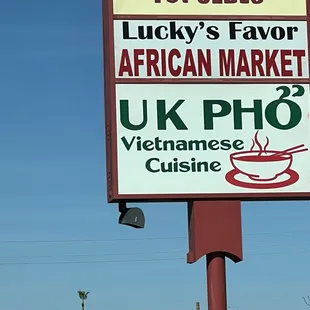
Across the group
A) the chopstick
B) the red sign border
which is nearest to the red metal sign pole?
the red sign border

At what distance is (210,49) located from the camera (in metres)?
12.7

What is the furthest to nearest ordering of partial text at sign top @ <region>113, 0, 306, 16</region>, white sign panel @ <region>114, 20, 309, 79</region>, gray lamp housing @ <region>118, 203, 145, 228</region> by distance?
partial text at sign top @ <region>113, 0, 306, 16</region>
white sign panel @ <region>114, 20, 309, 79</region>
gray lamp housing @ <region>118, 203, 145, 228</region>

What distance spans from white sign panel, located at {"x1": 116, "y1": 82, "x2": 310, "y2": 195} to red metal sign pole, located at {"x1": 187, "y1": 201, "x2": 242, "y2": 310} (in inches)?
8.8

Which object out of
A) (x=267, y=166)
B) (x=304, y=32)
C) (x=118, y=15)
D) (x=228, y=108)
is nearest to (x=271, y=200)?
(x=267, y=166)

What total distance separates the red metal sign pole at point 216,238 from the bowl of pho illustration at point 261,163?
0.41 meters

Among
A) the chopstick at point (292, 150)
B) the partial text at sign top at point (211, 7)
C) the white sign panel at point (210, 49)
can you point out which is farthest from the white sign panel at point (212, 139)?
the partial text at sign top at point (211, 7)

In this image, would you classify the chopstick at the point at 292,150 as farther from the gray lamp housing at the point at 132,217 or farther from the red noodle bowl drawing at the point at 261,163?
the gray lamp housing at the point at 132,217

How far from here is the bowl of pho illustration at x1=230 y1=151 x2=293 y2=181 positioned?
1265 cm

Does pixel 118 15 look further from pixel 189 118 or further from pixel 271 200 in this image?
pixel 271 200

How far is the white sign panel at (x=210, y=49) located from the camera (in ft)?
41.4

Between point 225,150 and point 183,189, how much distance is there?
701 mm

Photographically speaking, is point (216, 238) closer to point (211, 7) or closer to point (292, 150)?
point (292, 150)

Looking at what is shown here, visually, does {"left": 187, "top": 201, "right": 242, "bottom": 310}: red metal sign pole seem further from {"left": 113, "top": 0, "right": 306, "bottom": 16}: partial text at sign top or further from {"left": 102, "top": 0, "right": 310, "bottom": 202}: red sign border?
{"left": 113, "top": 0, "right": 306, "bottom": 16}: partial text at sign top

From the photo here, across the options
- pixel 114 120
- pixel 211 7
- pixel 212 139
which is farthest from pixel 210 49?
pixel 114 120
